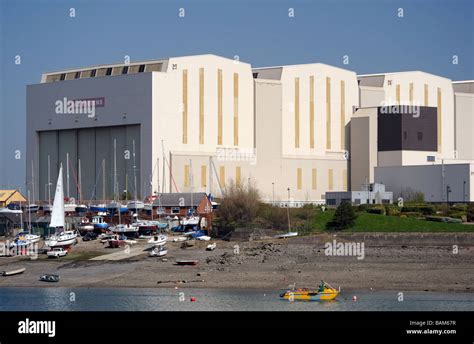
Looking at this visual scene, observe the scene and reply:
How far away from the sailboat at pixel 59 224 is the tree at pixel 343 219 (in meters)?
18.0

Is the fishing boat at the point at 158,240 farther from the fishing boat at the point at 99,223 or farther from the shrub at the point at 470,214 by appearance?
the shrub at the point at 470,214

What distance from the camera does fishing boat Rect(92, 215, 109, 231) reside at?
6988cm

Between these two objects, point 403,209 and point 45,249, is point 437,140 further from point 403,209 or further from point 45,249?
point 45,249

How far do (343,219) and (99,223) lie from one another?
19456mm

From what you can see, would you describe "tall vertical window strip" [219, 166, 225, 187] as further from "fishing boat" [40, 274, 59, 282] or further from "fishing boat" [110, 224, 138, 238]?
"fishing boat" [40, 274, 59, 282]

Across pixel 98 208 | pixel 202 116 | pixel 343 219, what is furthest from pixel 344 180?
pixel 343 219

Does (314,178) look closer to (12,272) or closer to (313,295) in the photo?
(12,272)

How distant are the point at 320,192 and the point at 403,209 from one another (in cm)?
2094

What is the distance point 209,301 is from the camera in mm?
40500

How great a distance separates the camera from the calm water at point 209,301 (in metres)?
37.9

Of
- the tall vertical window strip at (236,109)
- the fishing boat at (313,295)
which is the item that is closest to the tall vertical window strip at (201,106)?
the tall vertical window strip at (236,109)

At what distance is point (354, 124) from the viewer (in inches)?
3812
